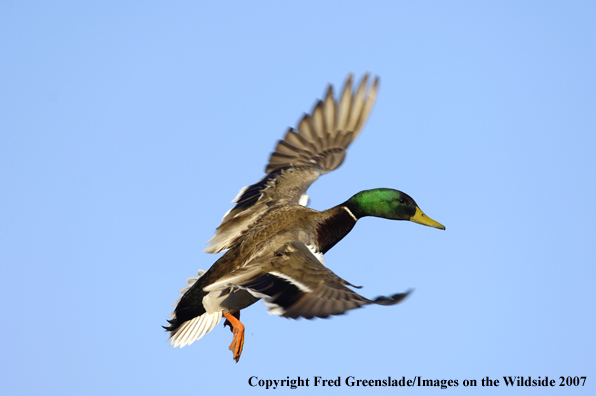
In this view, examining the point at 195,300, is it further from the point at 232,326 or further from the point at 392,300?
the point at 392,300

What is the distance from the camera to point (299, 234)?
21.9ft

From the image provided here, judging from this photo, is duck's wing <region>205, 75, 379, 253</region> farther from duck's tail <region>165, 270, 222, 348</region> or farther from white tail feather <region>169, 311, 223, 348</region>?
white tail feather <region>169, 311, 223, 348</region>

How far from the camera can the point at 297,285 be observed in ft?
17.7

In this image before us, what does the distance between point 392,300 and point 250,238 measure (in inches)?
89.7

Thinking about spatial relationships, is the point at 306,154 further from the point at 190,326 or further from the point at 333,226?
the point at 190,326

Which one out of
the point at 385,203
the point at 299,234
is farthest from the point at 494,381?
the point at 299,234

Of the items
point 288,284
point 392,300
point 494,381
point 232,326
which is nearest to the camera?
point 392,300

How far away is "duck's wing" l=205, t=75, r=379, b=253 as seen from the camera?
24.6 feet

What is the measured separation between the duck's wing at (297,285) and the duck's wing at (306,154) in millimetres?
1413

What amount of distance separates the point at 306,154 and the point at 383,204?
1254mm

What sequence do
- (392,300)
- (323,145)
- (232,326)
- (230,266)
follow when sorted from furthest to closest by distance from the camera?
1. (323,145)
2. (232,326)
3. (230,266)
4. (392,300)

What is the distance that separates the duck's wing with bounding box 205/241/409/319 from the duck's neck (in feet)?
2.68

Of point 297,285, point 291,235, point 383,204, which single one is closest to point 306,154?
point 383,204

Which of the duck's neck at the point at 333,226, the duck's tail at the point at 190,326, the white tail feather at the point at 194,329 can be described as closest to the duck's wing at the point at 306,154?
the duck's neck at the point at 333,226
